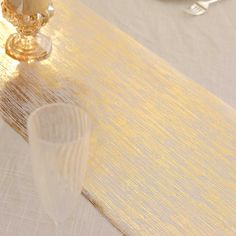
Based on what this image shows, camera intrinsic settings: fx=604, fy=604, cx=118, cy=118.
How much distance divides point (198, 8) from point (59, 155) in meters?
0.70

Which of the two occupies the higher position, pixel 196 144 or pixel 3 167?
pixel 196 144

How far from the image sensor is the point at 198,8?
4.38ft

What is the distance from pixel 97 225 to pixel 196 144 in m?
0.22

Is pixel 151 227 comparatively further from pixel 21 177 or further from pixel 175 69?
pixel 175 69

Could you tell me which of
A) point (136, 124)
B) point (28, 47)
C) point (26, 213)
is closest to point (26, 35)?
point (28, 47)

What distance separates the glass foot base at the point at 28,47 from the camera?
1085 millimetres

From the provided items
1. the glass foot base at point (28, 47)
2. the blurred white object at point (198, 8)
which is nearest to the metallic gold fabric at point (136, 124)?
the glass foot base at point (28, 47)

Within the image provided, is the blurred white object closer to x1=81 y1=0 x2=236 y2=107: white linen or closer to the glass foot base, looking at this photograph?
x1=81 y1=0 x2=236 y2=107: white linen

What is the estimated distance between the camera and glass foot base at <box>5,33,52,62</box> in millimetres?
1085

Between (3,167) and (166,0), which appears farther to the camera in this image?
(166,0)

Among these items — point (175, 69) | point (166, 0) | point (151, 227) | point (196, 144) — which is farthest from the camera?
point (166, 0)

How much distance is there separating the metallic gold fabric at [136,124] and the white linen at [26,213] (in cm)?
2

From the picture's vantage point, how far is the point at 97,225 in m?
0.84

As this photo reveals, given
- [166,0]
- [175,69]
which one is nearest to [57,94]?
[175,69]
